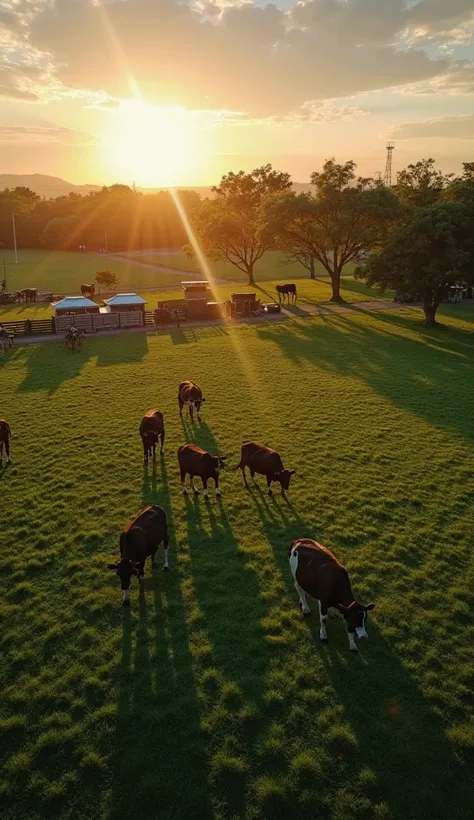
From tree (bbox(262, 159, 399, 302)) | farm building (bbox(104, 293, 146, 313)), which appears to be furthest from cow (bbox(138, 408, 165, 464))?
tree (bbox(262, 159, 399, 302))

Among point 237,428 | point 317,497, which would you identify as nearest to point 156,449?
point 237,428

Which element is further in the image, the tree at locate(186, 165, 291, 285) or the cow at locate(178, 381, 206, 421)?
the tree at locate(186, 165, 291, 285)

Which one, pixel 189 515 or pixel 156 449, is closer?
pixel 189 515

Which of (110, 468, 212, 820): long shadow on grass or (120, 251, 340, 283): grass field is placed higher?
(120, 251, 340, 283): grass field

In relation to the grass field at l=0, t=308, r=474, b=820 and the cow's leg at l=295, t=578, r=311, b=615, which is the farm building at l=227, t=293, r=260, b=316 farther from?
the cow's leg at l=295, t=578, r=311, b=615

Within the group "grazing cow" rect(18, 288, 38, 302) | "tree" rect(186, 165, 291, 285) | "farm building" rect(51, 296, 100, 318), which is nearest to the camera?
"farm building" rect(51, 296, 100, 318)

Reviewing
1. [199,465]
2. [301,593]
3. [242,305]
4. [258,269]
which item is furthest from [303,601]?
[258,269]

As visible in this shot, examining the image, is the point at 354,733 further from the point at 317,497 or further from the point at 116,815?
the point at 317,497

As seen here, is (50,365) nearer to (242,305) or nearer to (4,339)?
(4,339)
